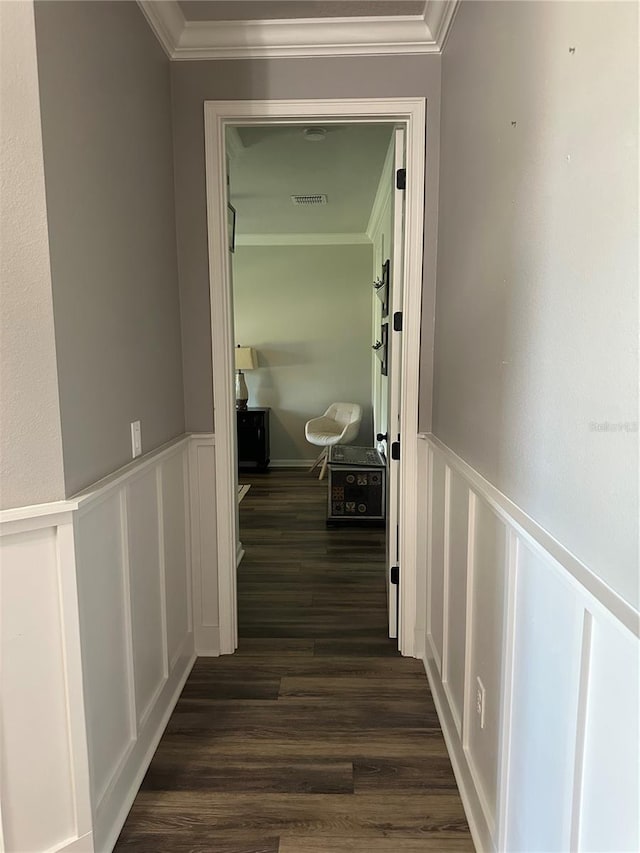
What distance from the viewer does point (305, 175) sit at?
386 centimetres

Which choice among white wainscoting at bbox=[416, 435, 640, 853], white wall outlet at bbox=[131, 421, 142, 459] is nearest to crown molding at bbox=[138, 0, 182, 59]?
white wall outlet at bbox=[131, 421, 142, 459]

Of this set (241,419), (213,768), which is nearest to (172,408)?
(213,768)

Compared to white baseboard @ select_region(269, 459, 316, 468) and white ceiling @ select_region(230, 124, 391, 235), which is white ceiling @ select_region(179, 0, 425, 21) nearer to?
white ceiling @ select_region(230, 124, 391, 235)

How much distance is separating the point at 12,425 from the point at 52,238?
449 mm

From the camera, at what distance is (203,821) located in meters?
1.59

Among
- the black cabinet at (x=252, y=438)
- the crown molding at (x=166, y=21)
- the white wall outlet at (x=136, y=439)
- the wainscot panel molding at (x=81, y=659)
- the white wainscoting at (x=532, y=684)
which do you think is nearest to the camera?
the white wainscoting at (x=532, y=684)

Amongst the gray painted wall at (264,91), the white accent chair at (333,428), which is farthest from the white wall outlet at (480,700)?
the white accent chair at (333,428)

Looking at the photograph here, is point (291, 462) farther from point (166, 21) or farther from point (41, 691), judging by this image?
point (41, 691)

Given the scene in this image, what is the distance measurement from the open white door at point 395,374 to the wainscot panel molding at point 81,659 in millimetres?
1070

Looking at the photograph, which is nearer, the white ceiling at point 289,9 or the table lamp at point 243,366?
the white ceiling at point 289,9

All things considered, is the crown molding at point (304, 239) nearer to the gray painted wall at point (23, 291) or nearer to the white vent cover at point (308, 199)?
the white vent cover at point (308, 199)

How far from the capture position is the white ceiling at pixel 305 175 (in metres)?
3.12

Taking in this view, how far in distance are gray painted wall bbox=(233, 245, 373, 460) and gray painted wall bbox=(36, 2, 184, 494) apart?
408cm

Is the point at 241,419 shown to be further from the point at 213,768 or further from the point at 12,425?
the point at 12,425
